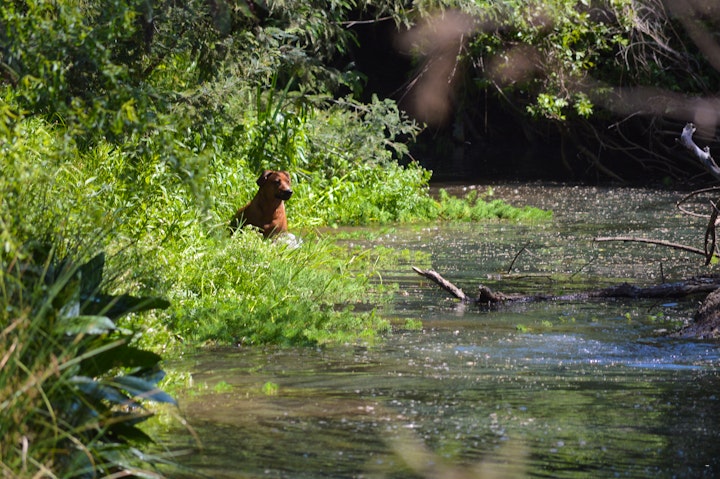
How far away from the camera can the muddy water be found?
5.15m

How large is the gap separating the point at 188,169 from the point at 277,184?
21.4ft

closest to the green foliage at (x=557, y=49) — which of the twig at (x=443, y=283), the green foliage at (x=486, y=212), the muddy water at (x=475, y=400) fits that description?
the green foliage at (x=486, y=212)

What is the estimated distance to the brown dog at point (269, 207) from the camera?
12.6 m

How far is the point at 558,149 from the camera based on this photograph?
86.6 ft

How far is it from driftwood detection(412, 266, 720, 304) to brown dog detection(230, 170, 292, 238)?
2.95 m

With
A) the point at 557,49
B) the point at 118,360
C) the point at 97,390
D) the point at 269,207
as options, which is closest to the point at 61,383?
the point at 97,390

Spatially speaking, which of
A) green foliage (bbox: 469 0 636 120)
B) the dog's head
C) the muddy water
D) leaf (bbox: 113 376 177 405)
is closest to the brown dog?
the dog's head

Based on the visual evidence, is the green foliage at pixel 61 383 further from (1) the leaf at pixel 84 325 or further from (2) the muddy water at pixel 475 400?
(2) the muddy water at pixel 475 400

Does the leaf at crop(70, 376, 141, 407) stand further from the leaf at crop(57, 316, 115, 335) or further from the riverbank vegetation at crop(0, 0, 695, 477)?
the leaf at crop(57, 316, 115, 335)

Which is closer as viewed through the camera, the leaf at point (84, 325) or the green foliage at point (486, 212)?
the leaf at point (84, 325)

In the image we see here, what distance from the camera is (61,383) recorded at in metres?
4.21

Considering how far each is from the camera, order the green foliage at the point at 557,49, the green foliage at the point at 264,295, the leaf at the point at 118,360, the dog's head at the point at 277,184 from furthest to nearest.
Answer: the green foliage at the point at 557,49, the dog's head at the point at 277,184, the green foliage at the point at 264,295, the leaf at the point at 118,360

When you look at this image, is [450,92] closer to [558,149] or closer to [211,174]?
[558,149]

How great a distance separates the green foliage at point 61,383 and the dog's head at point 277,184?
7.42m
